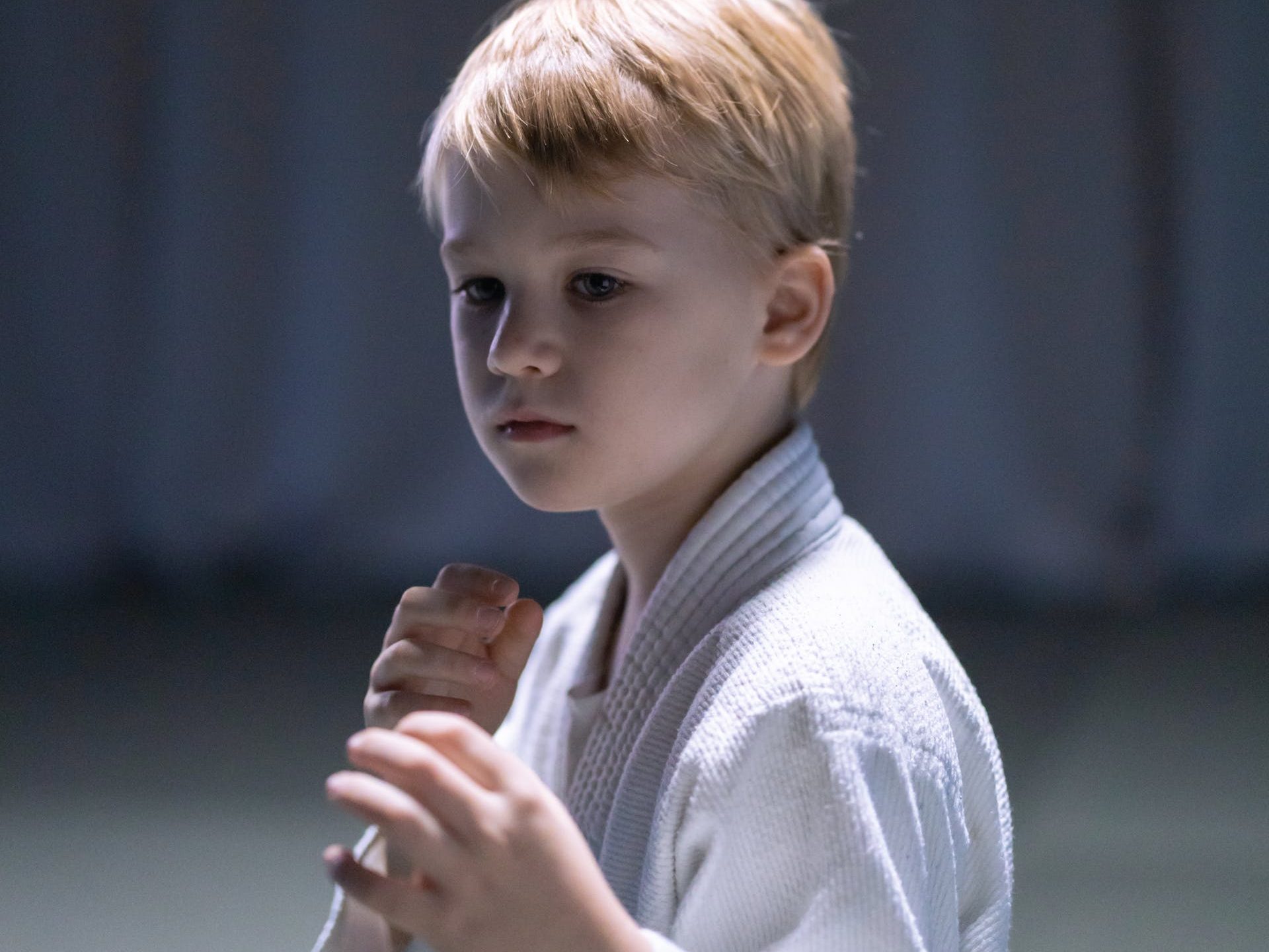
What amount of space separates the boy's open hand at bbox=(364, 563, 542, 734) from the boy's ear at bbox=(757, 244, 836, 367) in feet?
0.69

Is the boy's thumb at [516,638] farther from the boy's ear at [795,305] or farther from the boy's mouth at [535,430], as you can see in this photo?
the boy's ear at [795,305]

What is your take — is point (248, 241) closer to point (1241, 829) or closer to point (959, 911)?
point (1241, 829)

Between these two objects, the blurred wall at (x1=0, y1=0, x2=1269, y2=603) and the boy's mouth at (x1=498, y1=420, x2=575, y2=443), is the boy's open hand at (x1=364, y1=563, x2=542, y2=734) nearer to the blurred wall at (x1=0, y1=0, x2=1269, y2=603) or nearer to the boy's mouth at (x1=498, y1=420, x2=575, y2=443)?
the boy's mouth at (x1=498, y1=420, x2=575, y2=443)

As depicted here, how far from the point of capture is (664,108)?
0.76m

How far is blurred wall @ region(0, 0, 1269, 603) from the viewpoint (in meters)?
2.38

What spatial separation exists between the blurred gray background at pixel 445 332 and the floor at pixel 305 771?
0.03m

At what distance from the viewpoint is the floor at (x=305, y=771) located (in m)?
1.34

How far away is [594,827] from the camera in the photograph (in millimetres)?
781

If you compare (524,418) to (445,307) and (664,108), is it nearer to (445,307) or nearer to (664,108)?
(664,108)

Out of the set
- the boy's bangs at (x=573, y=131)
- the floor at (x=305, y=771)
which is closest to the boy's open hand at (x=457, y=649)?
the boy's bangs at (x=573, y=131)

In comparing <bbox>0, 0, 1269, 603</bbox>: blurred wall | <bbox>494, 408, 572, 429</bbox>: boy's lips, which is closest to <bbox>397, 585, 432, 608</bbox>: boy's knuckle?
<bbox>494, 408, 572, 429</bbox>: boy's lips

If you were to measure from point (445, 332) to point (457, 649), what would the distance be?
68.8 inches

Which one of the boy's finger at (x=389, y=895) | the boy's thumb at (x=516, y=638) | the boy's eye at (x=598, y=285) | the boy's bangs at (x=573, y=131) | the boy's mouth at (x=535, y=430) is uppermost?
the boy's bangs at (x=573, y=131)

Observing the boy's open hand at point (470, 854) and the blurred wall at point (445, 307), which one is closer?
the boy's open hand at point (470, 854)
